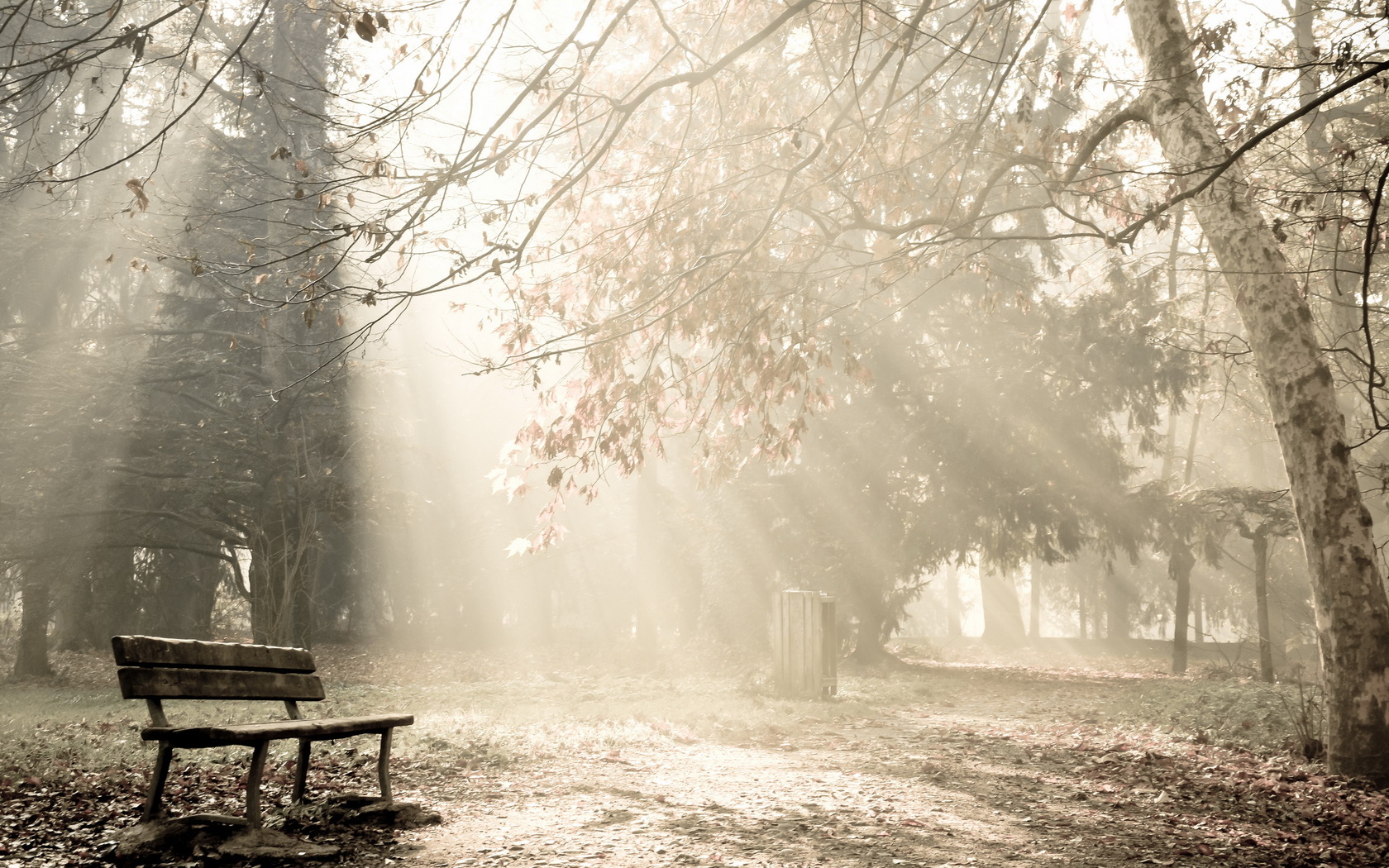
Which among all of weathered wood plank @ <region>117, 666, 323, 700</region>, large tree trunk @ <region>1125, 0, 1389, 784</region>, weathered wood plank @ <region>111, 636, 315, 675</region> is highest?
large tree trunk @ <region>1125, 0, 1389, 784</region>

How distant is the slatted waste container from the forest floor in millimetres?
567

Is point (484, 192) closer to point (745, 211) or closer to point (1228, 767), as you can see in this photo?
point (745, 211)

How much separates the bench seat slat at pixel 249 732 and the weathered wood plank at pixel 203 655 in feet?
1.29

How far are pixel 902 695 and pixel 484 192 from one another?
9.39 metres

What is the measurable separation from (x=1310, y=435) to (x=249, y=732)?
6840 millimetres

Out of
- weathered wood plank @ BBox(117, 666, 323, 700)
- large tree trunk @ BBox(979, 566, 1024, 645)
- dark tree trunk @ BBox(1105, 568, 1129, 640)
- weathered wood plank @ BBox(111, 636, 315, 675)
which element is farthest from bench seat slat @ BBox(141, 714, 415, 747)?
dark tree trunk @ BBox(1105, 568, 1129, 640)

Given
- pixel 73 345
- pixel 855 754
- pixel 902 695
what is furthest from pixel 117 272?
pixel 855 754

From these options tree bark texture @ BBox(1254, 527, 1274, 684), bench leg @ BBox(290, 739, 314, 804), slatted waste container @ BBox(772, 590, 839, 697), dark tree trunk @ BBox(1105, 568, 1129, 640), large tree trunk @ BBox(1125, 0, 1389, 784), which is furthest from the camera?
dark tree trunk @ BBox(1105, 568, 1129, 640)

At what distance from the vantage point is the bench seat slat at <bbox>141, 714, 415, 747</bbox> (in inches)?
159

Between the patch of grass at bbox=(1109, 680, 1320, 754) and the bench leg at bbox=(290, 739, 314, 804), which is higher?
the bench leg at bbox=(290, 739, 314, 804)

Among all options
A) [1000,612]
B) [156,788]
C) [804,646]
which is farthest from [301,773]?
[1000,612]

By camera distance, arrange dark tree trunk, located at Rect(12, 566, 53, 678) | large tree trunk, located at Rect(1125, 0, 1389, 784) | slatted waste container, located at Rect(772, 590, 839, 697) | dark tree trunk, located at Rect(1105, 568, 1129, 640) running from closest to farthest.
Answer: large tree trunk, located at Rect(1125, 0, 1389, 784) < slatted waste container, located at Rect(772, 590, 839, 697) < dark tree trunk, located at Rect(12, 566, 53, 678) < dark tree trunk, located at Rect(1105, 568, 1129, 640)

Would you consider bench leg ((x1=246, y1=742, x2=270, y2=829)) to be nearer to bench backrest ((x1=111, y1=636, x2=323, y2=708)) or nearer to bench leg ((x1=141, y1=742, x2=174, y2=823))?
bench leg ((x1=141, y1=742, x2=174, y2=823))

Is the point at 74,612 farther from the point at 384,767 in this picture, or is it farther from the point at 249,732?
the point at 249,732
